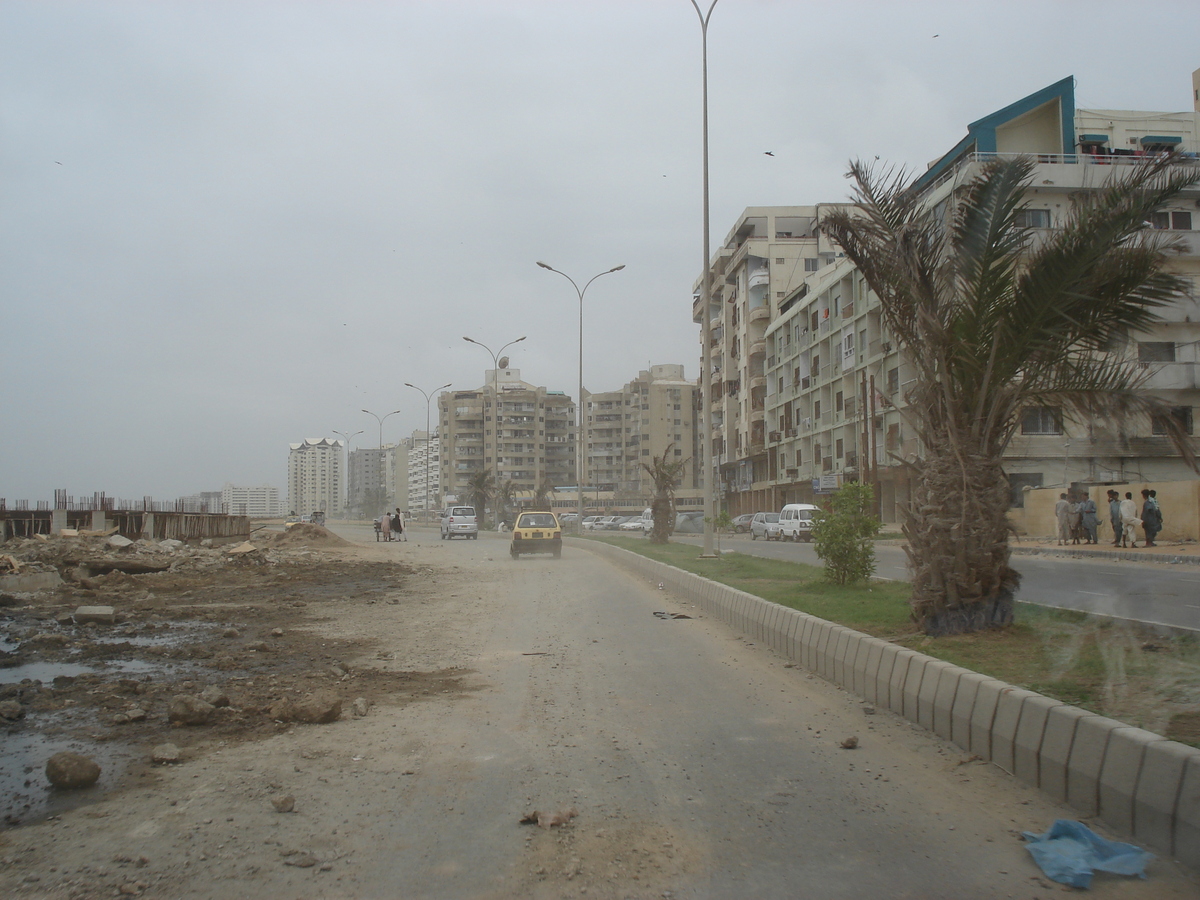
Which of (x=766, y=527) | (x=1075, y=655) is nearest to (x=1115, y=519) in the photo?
(x=1075, y=655)

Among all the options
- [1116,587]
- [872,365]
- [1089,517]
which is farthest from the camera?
[872,365]

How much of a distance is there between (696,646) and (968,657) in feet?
12.9

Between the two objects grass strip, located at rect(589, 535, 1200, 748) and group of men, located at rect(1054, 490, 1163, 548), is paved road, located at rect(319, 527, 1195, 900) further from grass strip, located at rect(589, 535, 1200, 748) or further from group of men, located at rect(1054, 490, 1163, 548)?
group of men, located at rect(1054, 490, 1163, 548)

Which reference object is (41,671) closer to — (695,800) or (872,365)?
(695,800)

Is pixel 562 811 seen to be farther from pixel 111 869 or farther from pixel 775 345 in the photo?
pixel 775 345

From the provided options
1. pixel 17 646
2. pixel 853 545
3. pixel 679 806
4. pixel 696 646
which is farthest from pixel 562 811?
pixel 853 545

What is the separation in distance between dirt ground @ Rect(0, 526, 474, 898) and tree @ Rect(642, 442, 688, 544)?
48.1 ft

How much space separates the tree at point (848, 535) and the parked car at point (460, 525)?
40243mm

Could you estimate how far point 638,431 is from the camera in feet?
426

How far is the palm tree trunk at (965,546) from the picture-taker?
8.39 m

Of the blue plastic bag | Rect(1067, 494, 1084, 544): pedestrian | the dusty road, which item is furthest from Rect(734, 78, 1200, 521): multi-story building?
the blue plastic bag

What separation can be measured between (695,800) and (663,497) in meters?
29.1

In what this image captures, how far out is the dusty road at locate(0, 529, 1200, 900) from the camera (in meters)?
3.80

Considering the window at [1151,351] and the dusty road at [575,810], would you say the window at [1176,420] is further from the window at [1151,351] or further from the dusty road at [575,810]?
the dusty road at [575,810]
